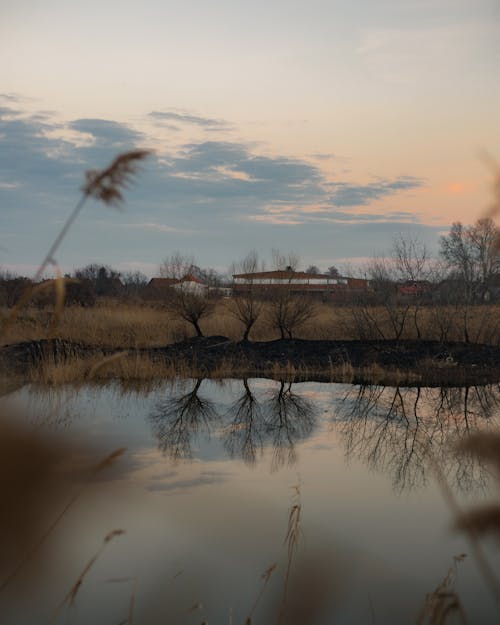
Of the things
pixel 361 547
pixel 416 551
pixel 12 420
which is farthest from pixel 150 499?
→ pixel 12 420

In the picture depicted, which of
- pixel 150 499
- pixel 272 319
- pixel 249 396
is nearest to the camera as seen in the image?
pixel 150 499

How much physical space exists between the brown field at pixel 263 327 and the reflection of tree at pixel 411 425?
5471 mm

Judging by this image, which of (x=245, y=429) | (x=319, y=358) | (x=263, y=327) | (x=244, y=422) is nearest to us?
(x=245, y=429)

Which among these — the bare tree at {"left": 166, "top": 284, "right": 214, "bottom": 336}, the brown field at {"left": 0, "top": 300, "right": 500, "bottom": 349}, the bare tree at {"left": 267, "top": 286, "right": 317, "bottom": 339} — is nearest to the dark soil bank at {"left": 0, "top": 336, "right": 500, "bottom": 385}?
the brown field at {"left": 0, "top": 300, "right": 500, "bottom": 349}

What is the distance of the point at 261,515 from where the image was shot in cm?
603

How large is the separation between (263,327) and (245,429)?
11.0 meters

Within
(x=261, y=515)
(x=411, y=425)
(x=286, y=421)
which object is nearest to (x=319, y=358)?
(x=286, y=421)

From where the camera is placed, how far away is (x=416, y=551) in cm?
520

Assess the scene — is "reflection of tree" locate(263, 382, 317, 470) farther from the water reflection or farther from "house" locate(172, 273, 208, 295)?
"house" locate(172, 273, 208, 295)

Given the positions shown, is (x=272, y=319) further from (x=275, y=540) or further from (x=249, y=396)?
(x=275, y=540)

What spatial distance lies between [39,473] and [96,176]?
0.71m

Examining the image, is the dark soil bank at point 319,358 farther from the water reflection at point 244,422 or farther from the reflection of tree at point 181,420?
the reflection of tree at point 181,420

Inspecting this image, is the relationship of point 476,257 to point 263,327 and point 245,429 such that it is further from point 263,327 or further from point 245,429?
point 245,429

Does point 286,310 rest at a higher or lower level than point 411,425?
higher
